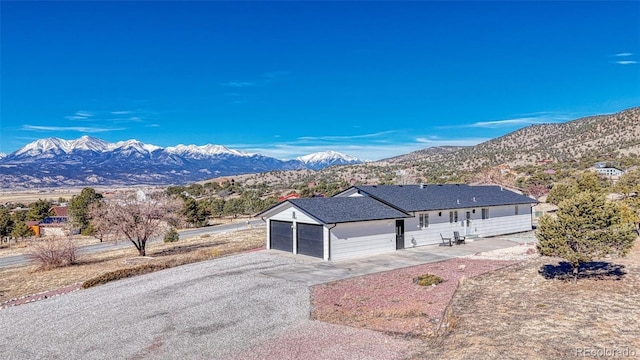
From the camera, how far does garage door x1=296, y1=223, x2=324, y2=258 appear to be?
23484 millimetres

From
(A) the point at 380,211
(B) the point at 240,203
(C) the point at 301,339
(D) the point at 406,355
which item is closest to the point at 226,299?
(C) the point at 301,339

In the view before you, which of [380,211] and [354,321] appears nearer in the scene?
[354,321]

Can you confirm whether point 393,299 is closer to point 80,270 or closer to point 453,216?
point 453,216

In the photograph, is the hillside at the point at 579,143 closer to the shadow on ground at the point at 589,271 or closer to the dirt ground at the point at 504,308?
the shadow on ground at the point at 589,271

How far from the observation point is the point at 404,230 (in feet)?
87.4

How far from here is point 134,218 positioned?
2752 cm

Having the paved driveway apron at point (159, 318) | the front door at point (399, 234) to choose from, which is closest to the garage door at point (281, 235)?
the paved driveway apron at point (159, 318)

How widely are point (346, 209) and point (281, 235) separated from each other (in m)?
4.31

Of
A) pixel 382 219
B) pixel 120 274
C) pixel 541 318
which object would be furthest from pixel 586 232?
pixel 120 274

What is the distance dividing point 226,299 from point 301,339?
5051 millimetres

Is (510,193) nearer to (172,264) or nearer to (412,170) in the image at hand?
(172,264)

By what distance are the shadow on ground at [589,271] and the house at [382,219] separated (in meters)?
9.12

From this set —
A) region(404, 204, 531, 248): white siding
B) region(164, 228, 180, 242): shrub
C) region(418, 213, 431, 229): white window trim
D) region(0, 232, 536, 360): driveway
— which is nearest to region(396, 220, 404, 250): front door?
region(404, 204, 531, 248): white siding

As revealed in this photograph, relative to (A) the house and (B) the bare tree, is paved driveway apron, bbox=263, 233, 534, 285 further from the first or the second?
(B) the bare tree
